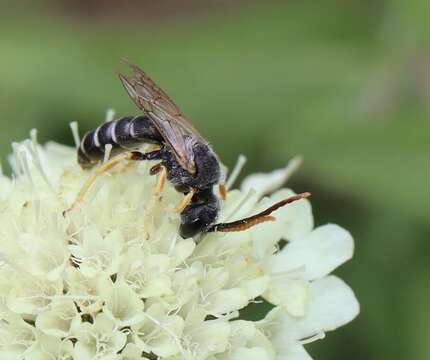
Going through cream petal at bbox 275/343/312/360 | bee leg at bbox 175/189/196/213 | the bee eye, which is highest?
bee leg at bbox 175/189/196/213

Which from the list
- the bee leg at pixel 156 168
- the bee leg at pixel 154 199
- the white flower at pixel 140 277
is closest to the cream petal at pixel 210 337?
the white flower at pixel 140 277

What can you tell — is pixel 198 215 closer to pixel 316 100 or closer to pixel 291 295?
pixel 291 295

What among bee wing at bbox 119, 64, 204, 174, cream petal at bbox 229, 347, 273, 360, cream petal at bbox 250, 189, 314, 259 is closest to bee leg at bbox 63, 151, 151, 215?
bee wing at bbox 119, 64, 204, 174

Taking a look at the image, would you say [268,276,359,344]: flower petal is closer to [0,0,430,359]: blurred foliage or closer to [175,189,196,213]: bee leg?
[175,189,196,213]: bee leg

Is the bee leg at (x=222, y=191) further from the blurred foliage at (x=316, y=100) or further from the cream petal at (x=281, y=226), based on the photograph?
the blurred foliage at (x=316, y=100)

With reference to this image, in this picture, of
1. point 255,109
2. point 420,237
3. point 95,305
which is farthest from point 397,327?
point 95,305

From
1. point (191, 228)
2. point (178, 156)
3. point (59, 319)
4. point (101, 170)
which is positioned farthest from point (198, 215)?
point (59, 319)

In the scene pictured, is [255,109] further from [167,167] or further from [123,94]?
[167,167]
